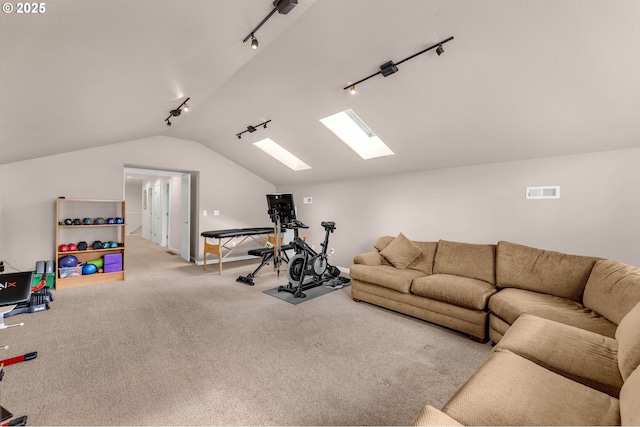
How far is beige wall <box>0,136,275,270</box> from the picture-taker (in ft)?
14.5

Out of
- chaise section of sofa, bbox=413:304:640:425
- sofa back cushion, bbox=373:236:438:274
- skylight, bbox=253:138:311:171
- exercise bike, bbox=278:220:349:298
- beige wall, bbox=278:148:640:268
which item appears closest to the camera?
chaise section of sofa, bbox=413:304:640:425

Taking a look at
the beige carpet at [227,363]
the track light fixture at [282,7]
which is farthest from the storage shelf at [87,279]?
the track light fixture at [282,7]

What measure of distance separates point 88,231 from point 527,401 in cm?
657

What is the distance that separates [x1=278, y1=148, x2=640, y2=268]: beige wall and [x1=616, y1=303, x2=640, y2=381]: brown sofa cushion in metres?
1.97

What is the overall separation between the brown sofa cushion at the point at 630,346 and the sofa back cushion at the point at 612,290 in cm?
64

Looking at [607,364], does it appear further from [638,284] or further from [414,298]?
[414,298]

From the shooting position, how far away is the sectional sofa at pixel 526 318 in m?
1.20

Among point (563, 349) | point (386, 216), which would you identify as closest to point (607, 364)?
point (563, 349)

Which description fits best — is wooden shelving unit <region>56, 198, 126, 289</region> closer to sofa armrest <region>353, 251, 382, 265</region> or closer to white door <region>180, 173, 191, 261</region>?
white door <region>180, 173, 191, 261</region>

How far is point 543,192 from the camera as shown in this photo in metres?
3.46

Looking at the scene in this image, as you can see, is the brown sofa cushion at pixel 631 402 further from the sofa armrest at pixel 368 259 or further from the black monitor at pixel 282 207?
the black monitor at pixel 282 207

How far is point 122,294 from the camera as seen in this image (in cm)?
422

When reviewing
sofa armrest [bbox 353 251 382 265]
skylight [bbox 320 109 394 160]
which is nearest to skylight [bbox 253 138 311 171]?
skylight [bbox 320 109 394 160]

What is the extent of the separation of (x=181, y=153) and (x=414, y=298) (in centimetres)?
568
